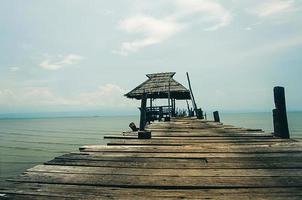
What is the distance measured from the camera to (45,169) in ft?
10.7

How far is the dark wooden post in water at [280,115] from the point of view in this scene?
23.5 ft

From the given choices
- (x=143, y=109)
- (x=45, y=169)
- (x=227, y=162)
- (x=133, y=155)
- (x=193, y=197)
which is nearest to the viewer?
(x=193, y=197)

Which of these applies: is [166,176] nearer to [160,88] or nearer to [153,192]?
[153,192]

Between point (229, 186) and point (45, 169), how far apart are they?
79.2 inches

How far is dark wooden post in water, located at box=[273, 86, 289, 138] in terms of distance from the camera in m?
7.15

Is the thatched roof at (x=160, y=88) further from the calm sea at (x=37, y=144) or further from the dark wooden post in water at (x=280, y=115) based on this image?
the dark wooden post in water at (x=280, y=115)

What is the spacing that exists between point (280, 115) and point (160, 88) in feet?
67.3

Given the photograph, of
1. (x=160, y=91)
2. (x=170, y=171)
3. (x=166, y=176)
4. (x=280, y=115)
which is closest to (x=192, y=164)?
(x=170, y=171)

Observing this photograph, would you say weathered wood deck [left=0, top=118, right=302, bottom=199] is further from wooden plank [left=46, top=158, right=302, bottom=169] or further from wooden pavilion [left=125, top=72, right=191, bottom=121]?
wooden pavilion [left=125, top=72, right=191, bottom=121]

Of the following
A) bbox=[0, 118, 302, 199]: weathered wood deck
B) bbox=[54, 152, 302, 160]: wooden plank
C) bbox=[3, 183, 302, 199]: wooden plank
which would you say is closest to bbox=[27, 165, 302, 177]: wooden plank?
bbox=[0, 118, 302, 199]: weathered wood deck

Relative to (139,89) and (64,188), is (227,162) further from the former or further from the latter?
(139,89)

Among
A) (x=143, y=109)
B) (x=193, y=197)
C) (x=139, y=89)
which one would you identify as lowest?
(x=193, y=197)

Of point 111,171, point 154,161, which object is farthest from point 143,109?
point 111,171

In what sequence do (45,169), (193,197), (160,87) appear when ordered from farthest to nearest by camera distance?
(160,87)
(45,169)
(193,197)
